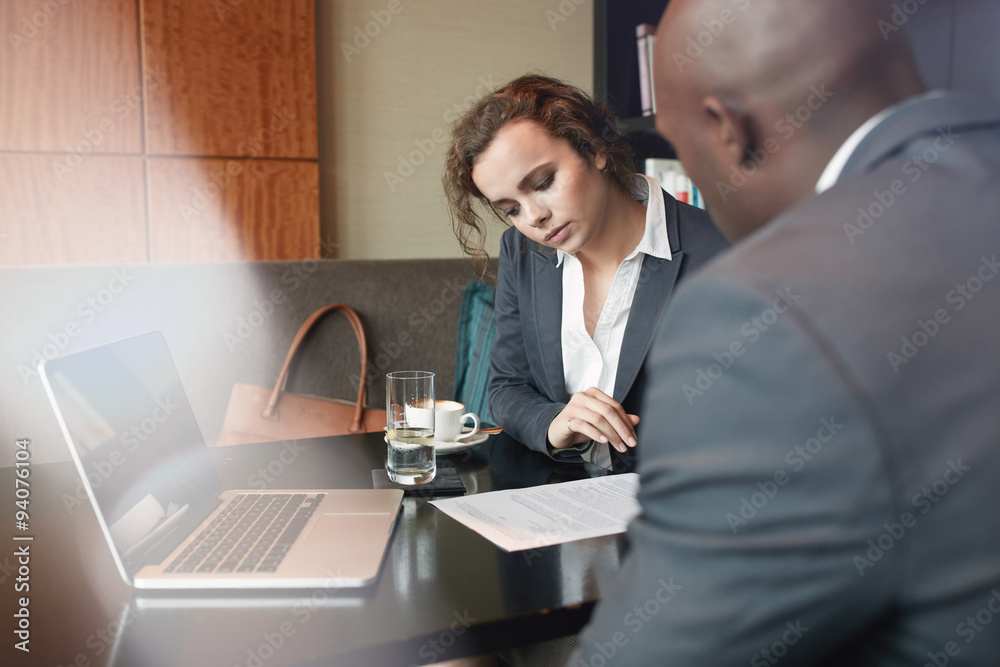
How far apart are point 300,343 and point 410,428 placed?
3.26 ft

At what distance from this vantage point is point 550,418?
1313 millimetres

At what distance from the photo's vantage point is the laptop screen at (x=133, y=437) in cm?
77

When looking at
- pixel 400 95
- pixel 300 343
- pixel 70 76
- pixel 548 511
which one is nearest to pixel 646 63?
pixel 400 95

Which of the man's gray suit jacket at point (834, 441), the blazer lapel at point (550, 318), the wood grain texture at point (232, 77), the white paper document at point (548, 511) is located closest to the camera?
the man's gray suit jacket at point (834, 441)

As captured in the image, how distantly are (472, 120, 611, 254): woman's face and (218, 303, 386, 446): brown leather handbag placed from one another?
0.72 meters

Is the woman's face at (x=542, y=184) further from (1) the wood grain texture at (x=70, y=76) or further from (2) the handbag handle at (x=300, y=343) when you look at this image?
(1) the wood grain texture at (x=70, y=76)

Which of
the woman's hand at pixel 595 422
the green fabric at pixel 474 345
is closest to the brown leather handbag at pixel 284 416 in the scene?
the green fabric at pixel 474 345

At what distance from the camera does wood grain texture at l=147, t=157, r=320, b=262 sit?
2111 mm

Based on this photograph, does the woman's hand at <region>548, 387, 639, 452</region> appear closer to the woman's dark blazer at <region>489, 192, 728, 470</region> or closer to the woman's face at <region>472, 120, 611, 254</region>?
the woman's dark blazer at <region>489, 192, 728, 470</region>

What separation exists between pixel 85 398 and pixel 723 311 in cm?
69

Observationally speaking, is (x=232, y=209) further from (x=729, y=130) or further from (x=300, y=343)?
(x=729, y=130)

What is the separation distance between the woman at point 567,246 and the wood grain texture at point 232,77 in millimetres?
780

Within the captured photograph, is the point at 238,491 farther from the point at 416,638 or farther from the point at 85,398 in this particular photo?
the point at 416,638

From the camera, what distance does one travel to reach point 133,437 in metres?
0.87
